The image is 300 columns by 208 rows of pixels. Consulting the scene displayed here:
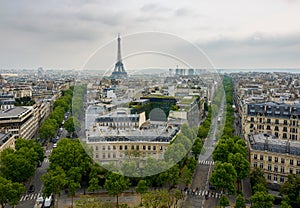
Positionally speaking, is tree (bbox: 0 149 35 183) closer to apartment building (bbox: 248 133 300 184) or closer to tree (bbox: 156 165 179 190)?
tree (bbox: 156 165 179 190)

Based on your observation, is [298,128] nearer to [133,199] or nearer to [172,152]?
[172,152]

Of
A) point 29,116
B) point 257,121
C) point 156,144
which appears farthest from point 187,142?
point 29,116

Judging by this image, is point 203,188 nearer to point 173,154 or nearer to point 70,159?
point 173,154

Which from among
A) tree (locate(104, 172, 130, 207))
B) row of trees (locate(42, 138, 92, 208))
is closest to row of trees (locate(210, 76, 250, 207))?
tree (locate(104, 172, 130, 207))

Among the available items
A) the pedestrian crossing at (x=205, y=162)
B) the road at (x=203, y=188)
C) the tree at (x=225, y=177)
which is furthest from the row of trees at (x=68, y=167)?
the pedestrian crossing at (x=205, y=162)

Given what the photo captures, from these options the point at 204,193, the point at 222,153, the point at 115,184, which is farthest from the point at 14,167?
the point at 222,153

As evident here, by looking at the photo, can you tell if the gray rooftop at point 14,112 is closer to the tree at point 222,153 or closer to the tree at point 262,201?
the tree at point 222,153
